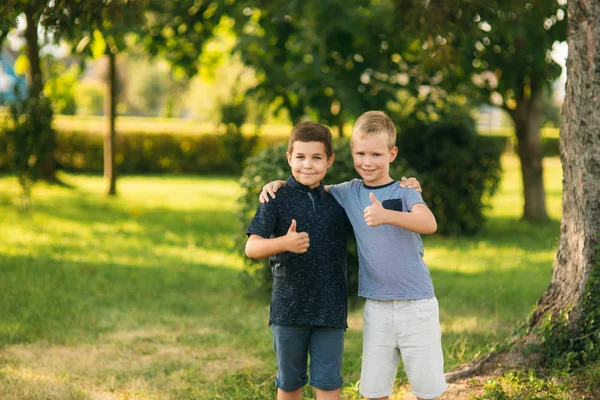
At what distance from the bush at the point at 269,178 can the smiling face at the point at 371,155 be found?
260cm

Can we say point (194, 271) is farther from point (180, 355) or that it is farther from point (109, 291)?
point (180, 355)

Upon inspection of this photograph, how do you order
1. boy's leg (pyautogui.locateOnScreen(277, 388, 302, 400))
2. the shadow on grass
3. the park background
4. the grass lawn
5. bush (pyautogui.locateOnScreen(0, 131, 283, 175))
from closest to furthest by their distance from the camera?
boy's leg (pyautogui.locateOnScreen(277, 388, 302, 400)), the grass lawn, the park background, the shadow on grass, bush (pyautogui.locateOnScreen(0, 131, 283, 175))

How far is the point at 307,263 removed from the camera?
3.25 m

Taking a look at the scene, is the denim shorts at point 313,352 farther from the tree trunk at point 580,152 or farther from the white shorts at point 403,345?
the tree trunk at point 580,152

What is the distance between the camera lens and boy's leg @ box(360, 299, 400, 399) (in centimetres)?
325

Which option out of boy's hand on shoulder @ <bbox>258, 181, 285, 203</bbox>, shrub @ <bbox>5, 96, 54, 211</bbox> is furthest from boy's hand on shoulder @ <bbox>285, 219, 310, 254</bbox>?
shrub @ <bbox>5, 96, 54, 211</bbox>

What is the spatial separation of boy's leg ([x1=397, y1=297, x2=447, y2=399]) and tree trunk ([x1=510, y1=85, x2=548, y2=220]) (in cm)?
870

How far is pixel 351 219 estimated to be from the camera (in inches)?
130

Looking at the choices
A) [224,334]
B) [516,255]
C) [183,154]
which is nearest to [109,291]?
[224,334]

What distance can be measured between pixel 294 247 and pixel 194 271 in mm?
5004

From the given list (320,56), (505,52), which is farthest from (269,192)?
(505,52)

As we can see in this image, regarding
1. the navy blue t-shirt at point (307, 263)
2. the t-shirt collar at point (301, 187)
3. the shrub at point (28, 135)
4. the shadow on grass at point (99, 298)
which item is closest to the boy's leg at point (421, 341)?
the navy blue t-shirt at point (307, 263)

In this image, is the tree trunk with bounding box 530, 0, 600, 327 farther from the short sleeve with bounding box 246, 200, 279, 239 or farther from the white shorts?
the short sleeve with bounding box 246, 200, 279, 239

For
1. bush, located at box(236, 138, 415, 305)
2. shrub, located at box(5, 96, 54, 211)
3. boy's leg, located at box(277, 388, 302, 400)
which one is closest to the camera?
boy's leg, located at box(277, 388, 302, 400)
